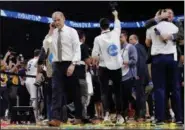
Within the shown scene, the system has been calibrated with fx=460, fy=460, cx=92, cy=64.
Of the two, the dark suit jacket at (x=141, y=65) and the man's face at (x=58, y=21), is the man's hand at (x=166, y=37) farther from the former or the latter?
the dark suit jacket at (x=141, y=65)

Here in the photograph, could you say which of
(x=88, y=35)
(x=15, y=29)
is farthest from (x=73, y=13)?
(x=15, y=29)

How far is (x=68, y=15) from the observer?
20.4 m

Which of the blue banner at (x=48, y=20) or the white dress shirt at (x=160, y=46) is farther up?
the blue banner at (x=48, y=20)

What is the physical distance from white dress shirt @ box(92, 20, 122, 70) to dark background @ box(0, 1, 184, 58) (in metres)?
11.6

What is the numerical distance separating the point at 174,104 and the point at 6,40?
13976 millimetres

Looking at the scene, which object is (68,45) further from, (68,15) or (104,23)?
(68,15)

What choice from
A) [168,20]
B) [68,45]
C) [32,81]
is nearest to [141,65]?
[168,20]

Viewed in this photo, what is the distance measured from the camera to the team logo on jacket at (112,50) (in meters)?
7.91

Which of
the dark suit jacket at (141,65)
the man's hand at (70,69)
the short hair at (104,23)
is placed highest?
the short hair at (104,23)

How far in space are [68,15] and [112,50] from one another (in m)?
12.7

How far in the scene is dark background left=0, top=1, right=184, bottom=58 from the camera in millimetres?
19484

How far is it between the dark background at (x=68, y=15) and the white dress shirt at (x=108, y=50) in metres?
11.6

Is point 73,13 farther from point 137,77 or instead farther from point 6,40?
point 137,77

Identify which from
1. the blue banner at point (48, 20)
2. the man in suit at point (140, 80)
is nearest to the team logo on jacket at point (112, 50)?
the man in suit at point (140, 80)
